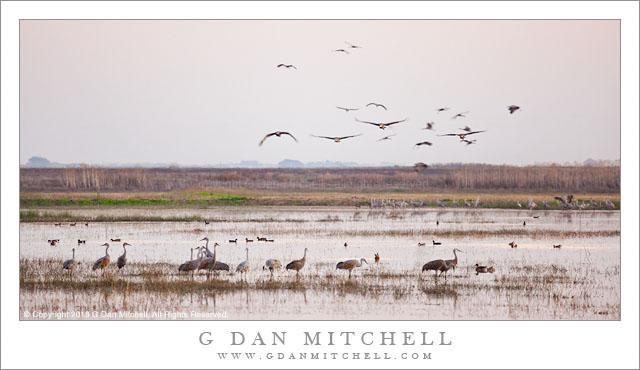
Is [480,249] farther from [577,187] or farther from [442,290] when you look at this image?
[577,187]

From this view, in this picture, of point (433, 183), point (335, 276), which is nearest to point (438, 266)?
point (335, 276)

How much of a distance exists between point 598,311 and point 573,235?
1257 centimetres

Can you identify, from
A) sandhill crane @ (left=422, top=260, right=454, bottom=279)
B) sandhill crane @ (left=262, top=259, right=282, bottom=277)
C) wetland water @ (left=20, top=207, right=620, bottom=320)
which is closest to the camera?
wetland water @ (left=20, top=207, right=620, bottom=320)

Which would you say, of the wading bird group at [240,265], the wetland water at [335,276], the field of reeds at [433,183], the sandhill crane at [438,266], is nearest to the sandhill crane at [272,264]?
the wading bird group at [240,265]

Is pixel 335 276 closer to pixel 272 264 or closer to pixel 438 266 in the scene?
pixel 272 264

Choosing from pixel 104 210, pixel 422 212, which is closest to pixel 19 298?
pixel 104 210

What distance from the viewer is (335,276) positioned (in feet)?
53.1

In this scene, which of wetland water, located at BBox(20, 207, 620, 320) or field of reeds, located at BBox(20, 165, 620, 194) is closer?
wetland water, located at BBox(20, 207, 620, 320)

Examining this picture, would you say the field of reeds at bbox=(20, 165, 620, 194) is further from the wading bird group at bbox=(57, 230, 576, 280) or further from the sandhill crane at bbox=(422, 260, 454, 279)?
the sandhill crane at bbox=(422, 260, 454, 279)

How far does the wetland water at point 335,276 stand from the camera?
13.2 m

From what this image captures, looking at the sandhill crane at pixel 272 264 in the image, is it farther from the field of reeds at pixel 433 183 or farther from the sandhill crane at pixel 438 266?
the field of reeds at pixel 433 183

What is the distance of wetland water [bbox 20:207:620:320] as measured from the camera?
13.2m

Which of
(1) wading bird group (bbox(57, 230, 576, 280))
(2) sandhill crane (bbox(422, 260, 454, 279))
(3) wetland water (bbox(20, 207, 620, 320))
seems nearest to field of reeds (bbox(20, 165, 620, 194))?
(3) wetland water (bbox(20, 207, 620, 320))

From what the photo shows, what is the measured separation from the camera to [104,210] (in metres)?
36.1
